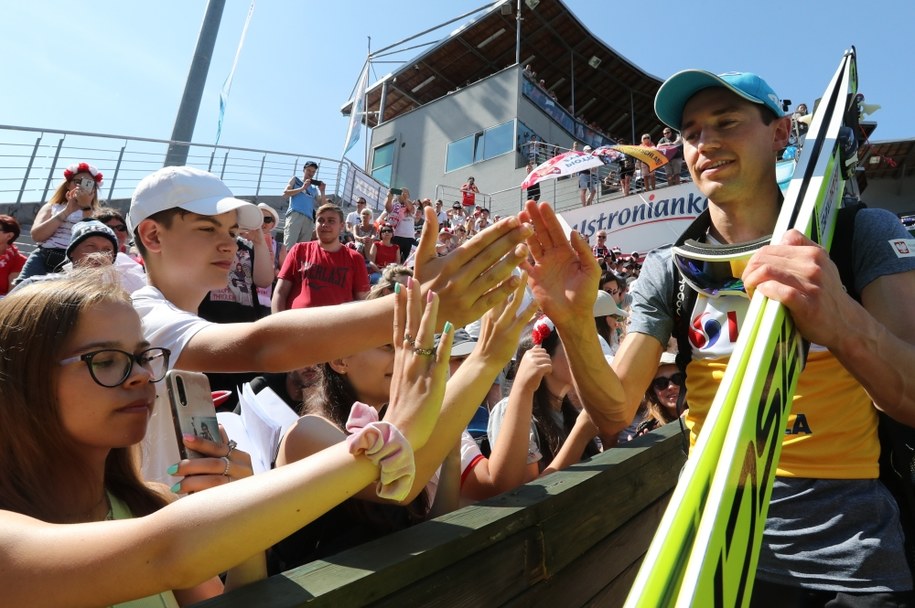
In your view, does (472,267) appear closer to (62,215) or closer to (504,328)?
(504,328)

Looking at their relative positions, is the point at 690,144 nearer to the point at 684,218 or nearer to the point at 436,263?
Answer: the point at 436,263

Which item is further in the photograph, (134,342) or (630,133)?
(630,133)

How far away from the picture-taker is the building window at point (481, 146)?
67.2 ft

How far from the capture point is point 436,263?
1643 mm

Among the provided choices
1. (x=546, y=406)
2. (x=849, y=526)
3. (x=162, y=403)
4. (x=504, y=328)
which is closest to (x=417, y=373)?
→ (x=504, y=328)

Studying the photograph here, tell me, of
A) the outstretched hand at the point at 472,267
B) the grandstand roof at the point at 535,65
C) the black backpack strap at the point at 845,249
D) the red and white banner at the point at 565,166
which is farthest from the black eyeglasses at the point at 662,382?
the grandstand roof at the point at 535,65

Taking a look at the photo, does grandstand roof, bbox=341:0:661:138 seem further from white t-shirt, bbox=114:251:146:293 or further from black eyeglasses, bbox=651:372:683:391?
white t-shirt, bbox=114:251:146:293

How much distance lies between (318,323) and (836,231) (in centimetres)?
135

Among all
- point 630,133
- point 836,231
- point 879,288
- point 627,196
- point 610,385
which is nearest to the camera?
point 879,288

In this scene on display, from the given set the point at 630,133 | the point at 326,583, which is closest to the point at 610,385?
the point at 326,583

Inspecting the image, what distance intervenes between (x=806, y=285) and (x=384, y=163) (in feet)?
78.5

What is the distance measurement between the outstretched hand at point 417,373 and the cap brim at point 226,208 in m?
1.04

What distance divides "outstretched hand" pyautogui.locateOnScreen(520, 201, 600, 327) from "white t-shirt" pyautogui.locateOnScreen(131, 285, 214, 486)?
100cm

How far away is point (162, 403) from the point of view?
1732 millimetres
